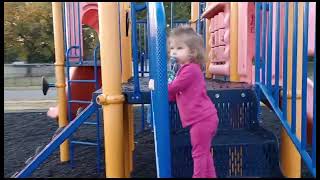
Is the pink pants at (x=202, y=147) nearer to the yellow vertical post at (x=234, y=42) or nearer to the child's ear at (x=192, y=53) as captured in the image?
the child's ear at (x=192, y=53)

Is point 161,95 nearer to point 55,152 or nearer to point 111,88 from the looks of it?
point 111,88

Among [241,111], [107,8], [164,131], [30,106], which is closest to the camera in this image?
[164,131]

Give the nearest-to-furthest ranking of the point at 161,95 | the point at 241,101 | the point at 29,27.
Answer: the point at 161,95, the point at 241,101, the point at 29,27

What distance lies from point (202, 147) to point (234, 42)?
1.32 meters

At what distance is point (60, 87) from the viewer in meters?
4.45

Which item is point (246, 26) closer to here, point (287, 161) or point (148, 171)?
point (287, 161)

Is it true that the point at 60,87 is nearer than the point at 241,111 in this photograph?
No

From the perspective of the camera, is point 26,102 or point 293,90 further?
point 26,102

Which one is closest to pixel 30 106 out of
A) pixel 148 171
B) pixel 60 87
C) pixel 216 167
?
pixel 60 87

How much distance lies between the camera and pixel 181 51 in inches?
88.1

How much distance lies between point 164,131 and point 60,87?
285 centimetres

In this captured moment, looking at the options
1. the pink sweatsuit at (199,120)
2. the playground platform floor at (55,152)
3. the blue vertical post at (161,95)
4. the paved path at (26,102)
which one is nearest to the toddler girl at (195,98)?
the pink sweatsuit at (199,120)

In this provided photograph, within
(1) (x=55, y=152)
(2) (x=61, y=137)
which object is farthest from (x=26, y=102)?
(2) (x=61, y=137)

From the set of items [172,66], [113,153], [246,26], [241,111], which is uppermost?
[246,26]
